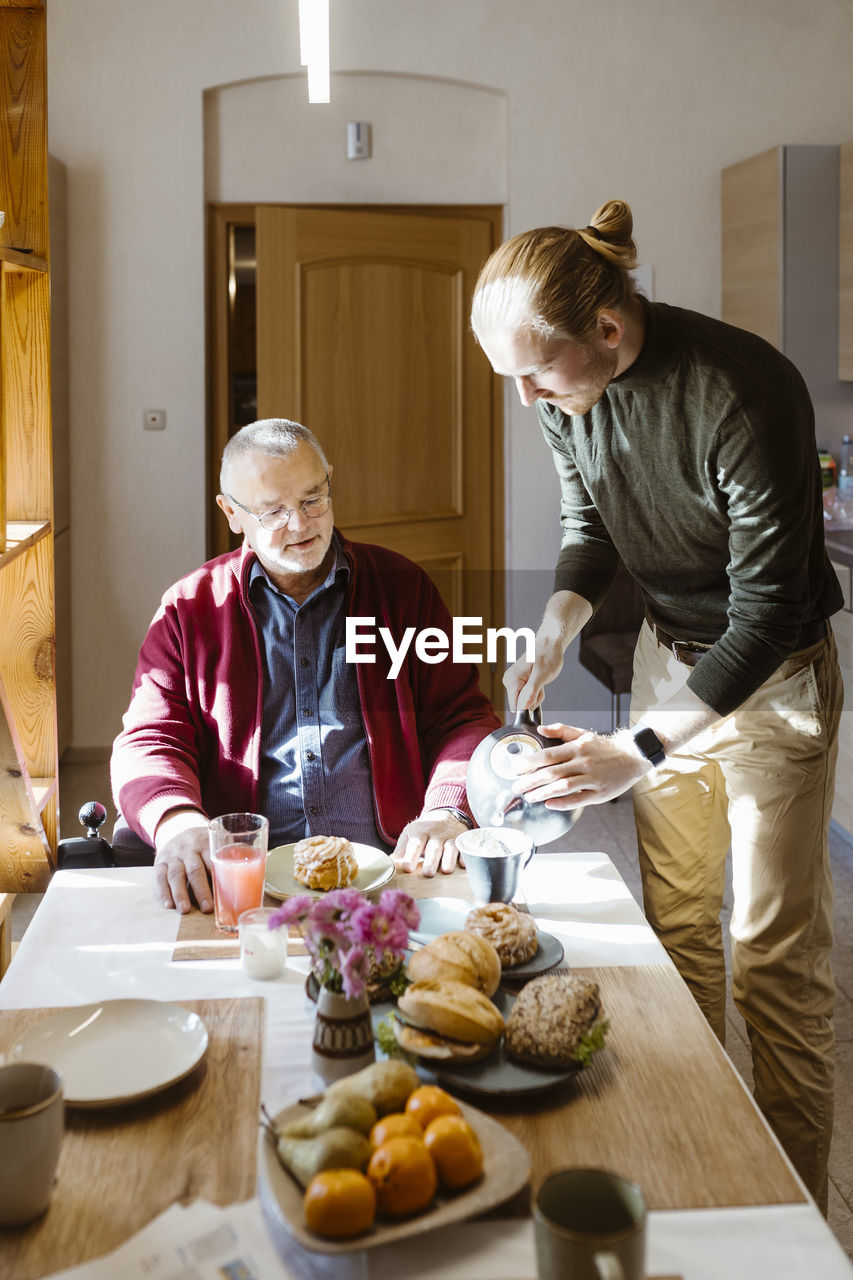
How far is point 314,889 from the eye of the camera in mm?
1481

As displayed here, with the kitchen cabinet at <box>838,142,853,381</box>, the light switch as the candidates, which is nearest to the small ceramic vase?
the kitchen cabinet at <box>838,142,853,381</box>

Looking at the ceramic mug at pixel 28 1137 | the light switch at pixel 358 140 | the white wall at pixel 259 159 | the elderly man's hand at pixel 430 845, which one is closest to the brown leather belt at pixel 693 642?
the elderly man's hand at pixel 430 845

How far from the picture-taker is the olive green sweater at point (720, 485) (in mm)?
1581

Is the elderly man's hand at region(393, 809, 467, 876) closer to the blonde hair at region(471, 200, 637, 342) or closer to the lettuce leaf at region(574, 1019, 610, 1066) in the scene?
the lettuce leaf at region(574, 1019, 610, 1066)

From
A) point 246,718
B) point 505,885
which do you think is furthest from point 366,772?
point 505,885

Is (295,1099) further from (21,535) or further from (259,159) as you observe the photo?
(259,159)

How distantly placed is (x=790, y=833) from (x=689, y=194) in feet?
10.8

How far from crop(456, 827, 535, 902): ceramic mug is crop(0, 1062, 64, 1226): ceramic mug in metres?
0.58

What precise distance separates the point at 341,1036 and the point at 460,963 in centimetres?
14

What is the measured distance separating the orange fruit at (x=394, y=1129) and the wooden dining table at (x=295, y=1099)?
0.08 meters

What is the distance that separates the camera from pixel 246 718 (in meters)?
1.92

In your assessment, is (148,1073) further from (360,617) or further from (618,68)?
(618,68)

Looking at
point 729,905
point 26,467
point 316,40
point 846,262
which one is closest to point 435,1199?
point 316,40

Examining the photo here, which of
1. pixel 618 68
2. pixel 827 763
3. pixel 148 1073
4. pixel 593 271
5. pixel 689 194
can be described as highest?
pixel 618 68
